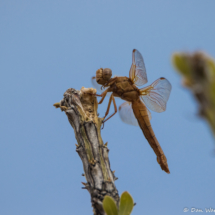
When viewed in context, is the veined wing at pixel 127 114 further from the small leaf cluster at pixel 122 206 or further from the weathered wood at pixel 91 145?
the small leaf cluster at pixel 122 206

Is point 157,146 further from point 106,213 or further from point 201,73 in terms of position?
point 201,73

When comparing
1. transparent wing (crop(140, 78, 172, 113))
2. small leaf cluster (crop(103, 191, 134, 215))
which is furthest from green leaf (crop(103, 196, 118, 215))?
transparent wing (crop(140, 78, 172, 113))

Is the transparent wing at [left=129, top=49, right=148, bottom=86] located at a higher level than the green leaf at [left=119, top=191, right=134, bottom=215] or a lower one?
higher

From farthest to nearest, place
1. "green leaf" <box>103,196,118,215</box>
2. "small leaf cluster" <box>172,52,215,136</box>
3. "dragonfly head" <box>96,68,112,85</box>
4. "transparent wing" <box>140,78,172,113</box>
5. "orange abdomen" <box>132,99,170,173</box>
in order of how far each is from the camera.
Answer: "transparent wing" <box>140,78,172,113</box>, "dragonfly head" <box>96,68,112,85</box>, "orange abdomen" <box>132,99,170,173</box>, "green leaf" <box>103,196,118,215</box>, "small leaf cluster" <box>172,52,215,136</box>

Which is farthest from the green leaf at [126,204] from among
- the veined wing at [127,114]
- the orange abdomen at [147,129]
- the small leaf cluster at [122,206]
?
the veined wing at [127,114]

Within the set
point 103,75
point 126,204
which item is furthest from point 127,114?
point 126,204

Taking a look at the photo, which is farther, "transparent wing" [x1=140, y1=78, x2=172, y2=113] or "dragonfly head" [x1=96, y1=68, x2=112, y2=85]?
"transparent wing" [x1=140, y1=78, x2=172, y2=113]

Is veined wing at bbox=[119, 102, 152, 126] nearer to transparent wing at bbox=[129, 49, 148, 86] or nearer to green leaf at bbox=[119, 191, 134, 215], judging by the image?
transparent wing at bbox=[129, 49, 148, 86]

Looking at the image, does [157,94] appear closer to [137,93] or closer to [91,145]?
[137,93]
